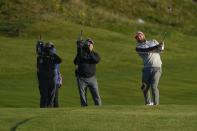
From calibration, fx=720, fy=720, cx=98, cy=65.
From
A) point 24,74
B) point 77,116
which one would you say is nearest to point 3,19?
point 24,74

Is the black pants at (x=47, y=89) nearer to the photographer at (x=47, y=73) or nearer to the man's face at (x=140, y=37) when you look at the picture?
the photographer at (x=47, y=73)

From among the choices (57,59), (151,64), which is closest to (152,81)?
(151,64)

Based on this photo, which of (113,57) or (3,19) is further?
(3,19)

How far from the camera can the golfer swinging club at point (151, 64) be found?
1784 centimetres

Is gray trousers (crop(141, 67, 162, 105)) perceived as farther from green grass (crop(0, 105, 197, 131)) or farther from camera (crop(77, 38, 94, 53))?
green grass (crop(0, 105, 197, 131))

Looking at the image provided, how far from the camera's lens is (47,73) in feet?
64.7

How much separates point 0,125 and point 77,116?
1.60m

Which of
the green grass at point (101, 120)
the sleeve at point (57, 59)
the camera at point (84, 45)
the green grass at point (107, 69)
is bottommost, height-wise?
the green grass at point (107, 69)

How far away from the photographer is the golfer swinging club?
17844 millimetres

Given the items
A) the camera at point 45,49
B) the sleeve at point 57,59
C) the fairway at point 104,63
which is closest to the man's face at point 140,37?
the fairway at point 104,63

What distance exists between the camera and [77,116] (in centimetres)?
1395

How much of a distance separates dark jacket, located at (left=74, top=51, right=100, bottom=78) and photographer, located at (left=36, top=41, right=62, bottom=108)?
875mm

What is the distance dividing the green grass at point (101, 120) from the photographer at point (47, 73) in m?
4.49

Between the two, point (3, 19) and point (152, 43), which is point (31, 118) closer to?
point (152, 43)
